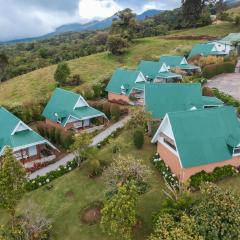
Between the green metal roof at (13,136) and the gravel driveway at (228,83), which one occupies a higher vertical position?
the green metal roof at (13,136)

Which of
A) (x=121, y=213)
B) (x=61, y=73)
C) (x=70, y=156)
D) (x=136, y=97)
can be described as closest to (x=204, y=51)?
(x=136, y=97)

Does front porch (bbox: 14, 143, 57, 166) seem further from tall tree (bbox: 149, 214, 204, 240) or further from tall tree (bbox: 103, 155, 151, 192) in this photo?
tall tree (bbox: 149, 214, 204, 240)

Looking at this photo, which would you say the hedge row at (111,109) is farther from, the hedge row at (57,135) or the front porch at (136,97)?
the hedge row at (57,135)

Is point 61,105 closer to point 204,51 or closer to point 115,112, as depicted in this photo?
point 115,112

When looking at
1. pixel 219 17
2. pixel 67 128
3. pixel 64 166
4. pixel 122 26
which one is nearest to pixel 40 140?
pixel 64 166

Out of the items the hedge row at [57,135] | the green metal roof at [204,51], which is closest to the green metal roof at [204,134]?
the hedge row at [57,135]

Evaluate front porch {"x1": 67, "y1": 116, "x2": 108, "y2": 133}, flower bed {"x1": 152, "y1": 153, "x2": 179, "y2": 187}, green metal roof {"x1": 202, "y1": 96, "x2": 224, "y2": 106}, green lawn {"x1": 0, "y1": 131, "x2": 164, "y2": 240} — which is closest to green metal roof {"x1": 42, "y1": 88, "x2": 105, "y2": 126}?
front porch {"x1": 67, "y1": 116, "x2": 108, "y2": 133}
